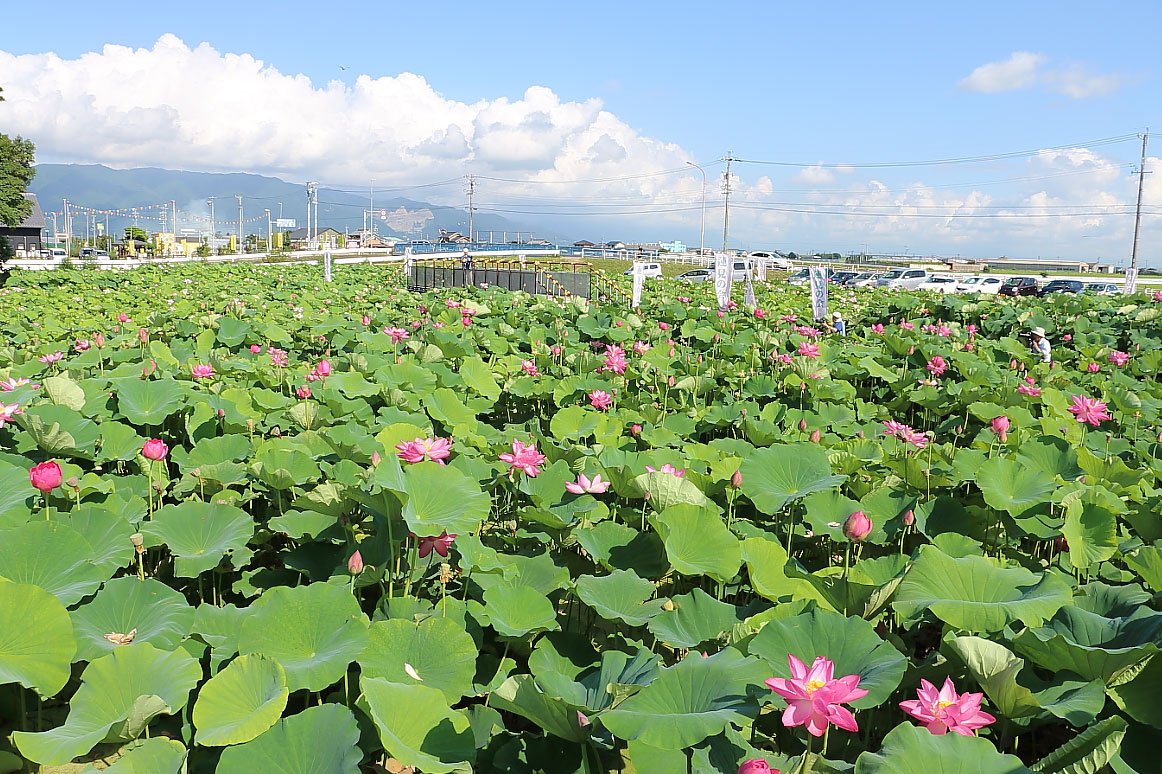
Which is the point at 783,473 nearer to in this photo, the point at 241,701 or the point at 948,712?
the point at 948,712

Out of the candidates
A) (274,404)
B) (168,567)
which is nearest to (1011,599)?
(168,567)

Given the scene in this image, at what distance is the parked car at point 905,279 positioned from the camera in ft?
85.1

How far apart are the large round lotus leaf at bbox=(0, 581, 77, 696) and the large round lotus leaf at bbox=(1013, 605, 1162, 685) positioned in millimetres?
1835

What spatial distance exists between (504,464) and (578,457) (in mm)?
295

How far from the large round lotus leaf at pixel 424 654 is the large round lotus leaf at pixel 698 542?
Result: 2.16ft

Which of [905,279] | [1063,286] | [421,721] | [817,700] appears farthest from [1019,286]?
[421,721]

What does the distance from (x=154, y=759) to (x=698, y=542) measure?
1356 mm

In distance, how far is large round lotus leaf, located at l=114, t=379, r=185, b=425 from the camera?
3361 mm

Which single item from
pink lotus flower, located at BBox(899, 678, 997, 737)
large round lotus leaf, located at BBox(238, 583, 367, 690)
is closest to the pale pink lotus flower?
large round lotus leaf, located at BBox(238, 583, 367, 690)

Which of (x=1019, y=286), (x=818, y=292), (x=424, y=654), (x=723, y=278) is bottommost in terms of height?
(x=424, y=654)

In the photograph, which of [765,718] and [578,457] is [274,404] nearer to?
[578,457]

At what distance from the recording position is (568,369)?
571 centimetres

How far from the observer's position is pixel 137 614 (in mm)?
1813

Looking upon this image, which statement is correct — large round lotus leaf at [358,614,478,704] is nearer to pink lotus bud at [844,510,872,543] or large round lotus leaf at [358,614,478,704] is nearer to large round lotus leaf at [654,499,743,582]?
large round lotus leaf at [654,499,743,582]
